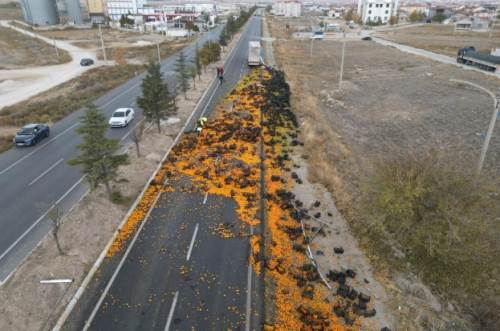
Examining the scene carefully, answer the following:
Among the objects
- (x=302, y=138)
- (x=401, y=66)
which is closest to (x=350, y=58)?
(x=401, y=66)

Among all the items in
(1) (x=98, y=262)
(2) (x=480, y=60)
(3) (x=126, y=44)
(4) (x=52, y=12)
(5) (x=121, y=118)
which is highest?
(4) (x=52, y=12)

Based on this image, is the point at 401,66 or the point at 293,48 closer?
the point at 401,66

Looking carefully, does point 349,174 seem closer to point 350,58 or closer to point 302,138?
point 302,138

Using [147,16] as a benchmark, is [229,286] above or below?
below

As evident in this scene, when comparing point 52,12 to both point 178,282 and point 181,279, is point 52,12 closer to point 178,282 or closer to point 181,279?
point 181,279

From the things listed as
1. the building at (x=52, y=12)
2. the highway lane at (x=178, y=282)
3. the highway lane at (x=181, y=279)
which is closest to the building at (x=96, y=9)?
the building at (x=52, y=12)

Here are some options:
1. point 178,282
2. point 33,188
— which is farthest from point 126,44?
point 178,282

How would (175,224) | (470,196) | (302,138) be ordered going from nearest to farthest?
1. (470,196)
2. (175,224)
3. (302,138)

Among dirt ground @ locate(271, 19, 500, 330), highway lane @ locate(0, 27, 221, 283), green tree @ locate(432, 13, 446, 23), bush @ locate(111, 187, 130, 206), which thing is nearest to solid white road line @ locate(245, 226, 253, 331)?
dirt ground @ locate(271, 19, 500, 330)
